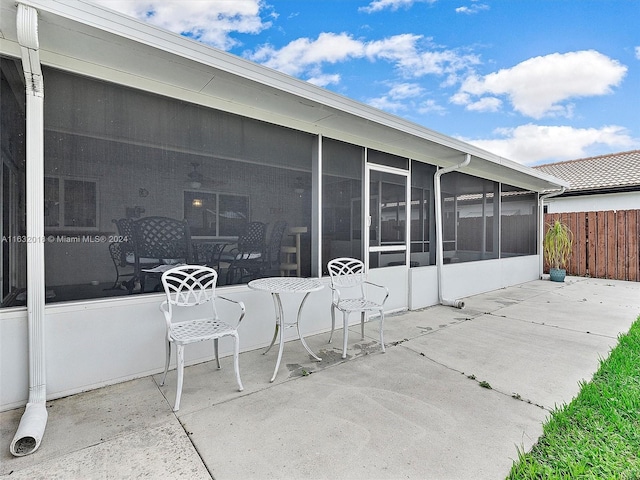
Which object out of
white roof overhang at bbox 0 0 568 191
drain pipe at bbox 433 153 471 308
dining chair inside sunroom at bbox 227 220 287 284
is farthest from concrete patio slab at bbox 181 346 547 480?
drain pipe at bbox 433 153 471 308

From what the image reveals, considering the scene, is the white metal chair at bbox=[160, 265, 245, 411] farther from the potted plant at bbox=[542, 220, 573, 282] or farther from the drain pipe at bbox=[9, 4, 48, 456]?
the potted plant at bbox=[542, 220, 573, 282]

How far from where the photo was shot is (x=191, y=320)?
2764 millimetres

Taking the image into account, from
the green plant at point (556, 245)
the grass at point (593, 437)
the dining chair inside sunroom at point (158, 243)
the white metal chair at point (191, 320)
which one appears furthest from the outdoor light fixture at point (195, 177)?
the green plant at point (556, 245)

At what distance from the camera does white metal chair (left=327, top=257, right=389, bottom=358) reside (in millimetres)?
3145

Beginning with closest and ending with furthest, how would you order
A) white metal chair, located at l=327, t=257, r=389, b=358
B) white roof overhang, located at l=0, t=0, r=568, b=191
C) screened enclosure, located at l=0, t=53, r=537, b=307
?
white roof overhang, located at l=0, t=0, r=568, b=191 → screened enclosure, located at l=0, t=53, r=537, b=307 → white metal chair, located at l=327, t=257, r=389, b=358

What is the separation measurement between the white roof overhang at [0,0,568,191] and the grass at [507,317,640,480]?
3.00 meters

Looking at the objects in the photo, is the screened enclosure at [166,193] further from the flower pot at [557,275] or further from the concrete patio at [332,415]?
the flower pot at [557,275]

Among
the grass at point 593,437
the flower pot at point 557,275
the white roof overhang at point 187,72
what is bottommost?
the grass at point 593,437

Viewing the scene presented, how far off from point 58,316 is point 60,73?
1.79 m

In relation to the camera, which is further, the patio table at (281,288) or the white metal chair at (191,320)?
the patio table at (281,288)

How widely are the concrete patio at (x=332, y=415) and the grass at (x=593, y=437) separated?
9 centimetres

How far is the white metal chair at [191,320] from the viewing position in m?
2.18

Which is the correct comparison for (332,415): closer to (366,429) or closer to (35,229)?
(366,429)

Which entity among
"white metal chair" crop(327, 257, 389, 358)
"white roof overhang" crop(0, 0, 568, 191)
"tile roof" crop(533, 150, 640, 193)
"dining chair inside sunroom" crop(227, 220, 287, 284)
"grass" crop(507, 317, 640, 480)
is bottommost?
"grass" crop(507, 317, 640, 480)
